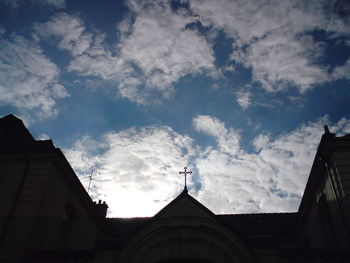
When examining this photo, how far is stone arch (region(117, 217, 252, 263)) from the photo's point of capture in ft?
41.0

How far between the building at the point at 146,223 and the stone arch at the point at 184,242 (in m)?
0.04

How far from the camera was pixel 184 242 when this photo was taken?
12.9m

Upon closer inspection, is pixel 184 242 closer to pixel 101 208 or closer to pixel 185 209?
pixel 185 209

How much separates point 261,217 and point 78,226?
13968mm

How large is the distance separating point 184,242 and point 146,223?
1.79 meters

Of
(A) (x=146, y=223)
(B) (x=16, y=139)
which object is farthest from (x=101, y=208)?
(A) (x=146, y=223)

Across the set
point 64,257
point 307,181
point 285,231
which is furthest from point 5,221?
point 285,231

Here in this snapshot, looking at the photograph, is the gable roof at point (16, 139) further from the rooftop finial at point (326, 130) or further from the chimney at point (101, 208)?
the rooftop finial at point (326, 130)

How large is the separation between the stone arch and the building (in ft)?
0.12

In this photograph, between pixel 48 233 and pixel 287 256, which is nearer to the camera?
pixel 287 256

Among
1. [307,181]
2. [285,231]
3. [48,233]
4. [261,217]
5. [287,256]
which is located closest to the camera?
[287,256]

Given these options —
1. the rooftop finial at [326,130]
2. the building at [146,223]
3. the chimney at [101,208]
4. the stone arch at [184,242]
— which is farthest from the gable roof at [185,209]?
the chimney at [101,208]

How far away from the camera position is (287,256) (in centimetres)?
1187

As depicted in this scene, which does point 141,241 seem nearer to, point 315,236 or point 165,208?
point 165,208
